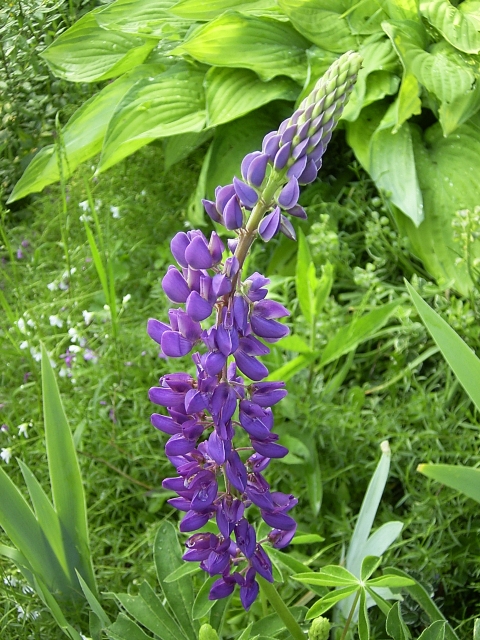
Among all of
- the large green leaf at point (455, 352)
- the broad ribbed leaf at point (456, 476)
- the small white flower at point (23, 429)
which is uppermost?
the large green leaf at point (455, 352)

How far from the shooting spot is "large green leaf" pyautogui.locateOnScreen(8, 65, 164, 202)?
2.50 metres

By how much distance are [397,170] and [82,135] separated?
3.76ft

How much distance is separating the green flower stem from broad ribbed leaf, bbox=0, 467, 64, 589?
430mm

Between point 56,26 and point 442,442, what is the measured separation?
191 centimetres

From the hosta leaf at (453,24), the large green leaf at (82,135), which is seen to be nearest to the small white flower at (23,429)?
the large green leaf at (82,135)

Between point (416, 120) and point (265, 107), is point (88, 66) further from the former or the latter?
point (416, 120)

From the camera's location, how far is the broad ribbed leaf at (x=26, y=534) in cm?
119

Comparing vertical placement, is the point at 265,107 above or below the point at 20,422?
above

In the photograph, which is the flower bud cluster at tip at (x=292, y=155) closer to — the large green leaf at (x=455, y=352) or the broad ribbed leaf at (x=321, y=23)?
the large green leaf at (x=455, y=352)

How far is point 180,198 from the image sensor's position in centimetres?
272

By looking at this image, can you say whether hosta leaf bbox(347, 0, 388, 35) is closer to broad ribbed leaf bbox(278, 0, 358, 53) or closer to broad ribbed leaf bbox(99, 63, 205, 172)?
broad ribbed leaf bbox(278, 0, 358, 53)

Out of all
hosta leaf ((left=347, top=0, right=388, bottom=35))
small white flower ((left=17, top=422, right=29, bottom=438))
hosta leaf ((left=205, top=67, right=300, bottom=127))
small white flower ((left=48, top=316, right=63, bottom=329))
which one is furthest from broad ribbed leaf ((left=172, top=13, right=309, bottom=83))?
small white flower ((left=17, top=422, right=29, bottom=438))

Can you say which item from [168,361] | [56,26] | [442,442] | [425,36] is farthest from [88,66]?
[442,442]

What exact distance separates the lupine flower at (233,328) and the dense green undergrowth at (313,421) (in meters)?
0.56
